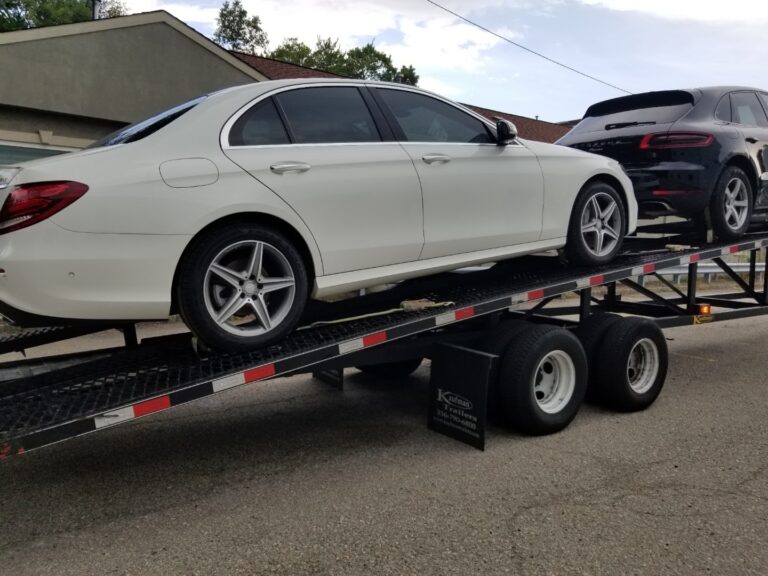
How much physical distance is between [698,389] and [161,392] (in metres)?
4.79

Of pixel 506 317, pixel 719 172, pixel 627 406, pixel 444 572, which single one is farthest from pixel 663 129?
pixel 444 572

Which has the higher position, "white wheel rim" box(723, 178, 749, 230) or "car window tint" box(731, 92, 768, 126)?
"car window tint" box(731, 92, 768, 126)

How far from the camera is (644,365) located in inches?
211

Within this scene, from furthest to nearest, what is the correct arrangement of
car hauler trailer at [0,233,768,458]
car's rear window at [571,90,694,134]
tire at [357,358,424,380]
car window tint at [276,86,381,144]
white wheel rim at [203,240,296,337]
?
car's rear window at [571,90,694,134]
tire at [357,358,424,380]
car window tint at [276,86,381,144]
white wheel rim at [203,240,296,337]
car hauler trailer at [0,233,768,458]

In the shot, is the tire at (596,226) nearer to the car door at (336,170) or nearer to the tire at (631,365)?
the tire at (631,365)

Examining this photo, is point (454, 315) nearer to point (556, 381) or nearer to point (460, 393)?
point (460, 393)

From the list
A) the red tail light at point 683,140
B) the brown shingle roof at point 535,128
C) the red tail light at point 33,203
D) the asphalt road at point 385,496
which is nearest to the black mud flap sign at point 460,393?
the asphalt road at point 385,496

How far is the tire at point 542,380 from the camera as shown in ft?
14.6

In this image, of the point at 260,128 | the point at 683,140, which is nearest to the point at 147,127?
the point at 260,128

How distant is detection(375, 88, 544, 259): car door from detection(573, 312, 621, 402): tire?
0.92 meters

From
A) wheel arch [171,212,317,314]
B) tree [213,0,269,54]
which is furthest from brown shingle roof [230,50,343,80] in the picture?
tree [213,0,269,54]

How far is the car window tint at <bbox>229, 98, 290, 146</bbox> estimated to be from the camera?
366 centimetres

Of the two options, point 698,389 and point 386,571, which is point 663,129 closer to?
point 698,389

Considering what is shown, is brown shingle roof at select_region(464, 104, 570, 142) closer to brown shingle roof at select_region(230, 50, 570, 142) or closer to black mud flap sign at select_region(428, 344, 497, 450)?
brown shingle roof at select_region(230, 50, 570, 142)
